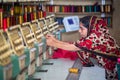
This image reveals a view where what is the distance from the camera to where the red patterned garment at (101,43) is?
348 centimetres

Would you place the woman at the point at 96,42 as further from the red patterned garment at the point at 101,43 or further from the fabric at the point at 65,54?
the fabric at the point at 65,54

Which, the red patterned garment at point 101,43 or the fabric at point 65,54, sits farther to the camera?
the fabric at point 65,54

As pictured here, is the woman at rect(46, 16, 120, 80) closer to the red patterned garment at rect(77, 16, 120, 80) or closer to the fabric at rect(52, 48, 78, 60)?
the red patterned garment at rect(77, 16, 120, 80)

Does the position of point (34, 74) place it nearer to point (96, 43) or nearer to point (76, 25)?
point (96, 43)

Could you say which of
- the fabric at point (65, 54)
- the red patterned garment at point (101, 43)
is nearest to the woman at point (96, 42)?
the red patterned garment at point (101, 43)

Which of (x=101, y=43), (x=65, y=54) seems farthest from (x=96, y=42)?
(x=65, y=54)

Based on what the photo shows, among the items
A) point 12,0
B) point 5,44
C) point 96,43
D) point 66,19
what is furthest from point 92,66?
point 66,19

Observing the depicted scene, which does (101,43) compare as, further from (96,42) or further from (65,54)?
Answer: (65,54)

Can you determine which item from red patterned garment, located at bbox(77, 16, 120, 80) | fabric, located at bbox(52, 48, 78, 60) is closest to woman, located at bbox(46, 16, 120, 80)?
red patterned garment, located at bbox(77, 16, 120, 80)

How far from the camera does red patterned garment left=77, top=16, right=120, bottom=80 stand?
3.48 meters

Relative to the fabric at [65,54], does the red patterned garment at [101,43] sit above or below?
above

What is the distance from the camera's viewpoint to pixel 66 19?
23.3ft

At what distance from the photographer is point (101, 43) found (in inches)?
140

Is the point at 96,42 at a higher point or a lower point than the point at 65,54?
higher
